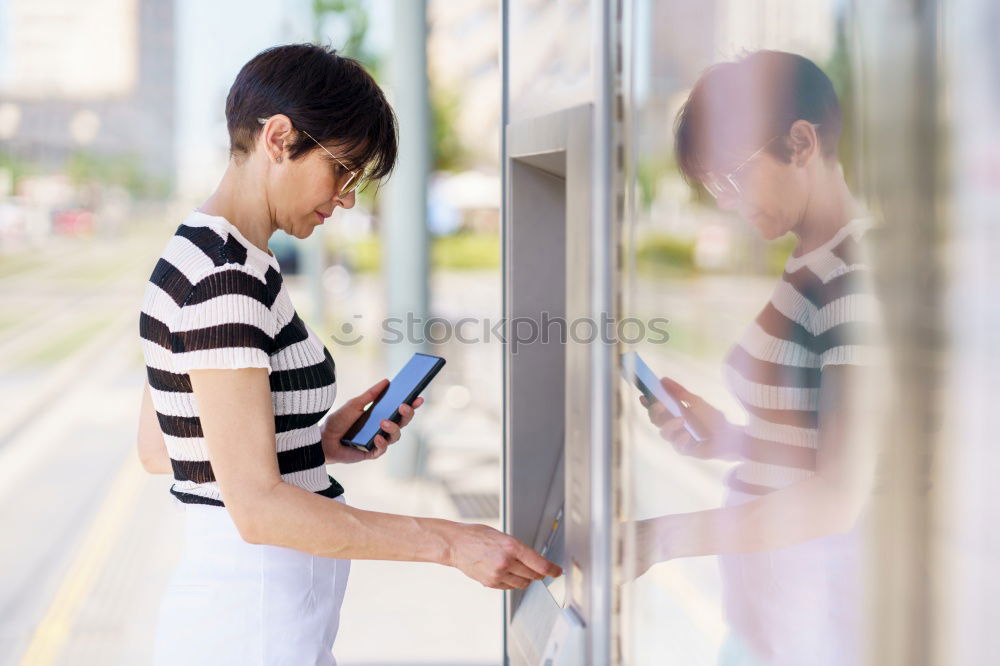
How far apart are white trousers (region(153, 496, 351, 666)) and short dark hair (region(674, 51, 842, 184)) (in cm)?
76

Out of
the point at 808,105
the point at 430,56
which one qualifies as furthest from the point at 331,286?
the point at 808,105

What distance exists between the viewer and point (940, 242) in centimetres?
52

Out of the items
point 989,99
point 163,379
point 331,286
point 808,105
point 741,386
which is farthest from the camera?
point 331,286

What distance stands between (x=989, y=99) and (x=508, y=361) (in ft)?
3.51

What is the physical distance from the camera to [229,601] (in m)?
1.28

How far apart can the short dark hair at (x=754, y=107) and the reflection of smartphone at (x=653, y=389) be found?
0.71ft

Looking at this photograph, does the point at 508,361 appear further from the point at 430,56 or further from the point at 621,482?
the point at 430,56

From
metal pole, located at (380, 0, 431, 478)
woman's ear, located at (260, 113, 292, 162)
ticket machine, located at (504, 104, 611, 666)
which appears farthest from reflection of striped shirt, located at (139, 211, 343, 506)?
metal pole, located at (380, 0, 431, 478)

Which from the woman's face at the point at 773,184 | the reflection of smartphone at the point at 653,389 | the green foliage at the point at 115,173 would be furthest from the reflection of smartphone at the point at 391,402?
the green foliage at the point at 115,173

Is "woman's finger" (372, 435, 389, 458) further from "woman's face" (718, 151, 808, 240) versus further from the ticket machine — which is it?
"woman's face" (718, 151, 808, 240)

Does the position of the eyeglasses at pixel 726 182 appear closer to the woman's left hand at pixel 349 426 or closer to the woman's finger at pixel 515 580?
the woman's finger at pixel 515 580

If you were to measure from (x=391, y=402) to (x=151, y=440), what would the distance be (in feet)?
1.24

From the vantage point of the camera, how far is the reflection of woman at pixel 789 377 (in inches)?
25.6

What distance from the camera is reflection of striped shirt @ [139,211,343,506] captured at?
115 cm
